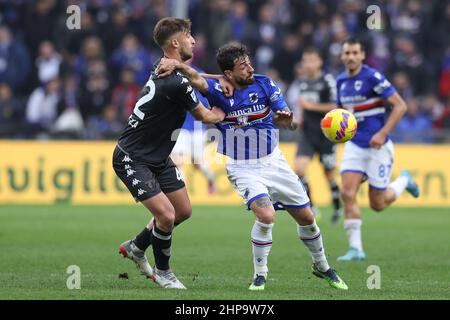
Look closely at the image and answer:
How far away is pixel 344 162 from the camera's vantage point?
40.1 ft

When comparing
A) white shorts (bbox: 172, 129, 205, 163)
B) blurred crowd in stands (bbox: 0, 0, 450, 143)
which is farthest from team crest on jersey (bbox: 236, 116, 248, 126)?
blurred crowd in stands (bbox: 0, 0, 450, 143)

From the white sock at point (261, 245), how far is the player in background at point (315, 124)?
7130 mm

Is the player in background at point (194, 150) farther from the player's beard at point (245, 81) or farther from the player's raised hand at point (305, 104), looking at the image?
the player's beard at point (245, 81)

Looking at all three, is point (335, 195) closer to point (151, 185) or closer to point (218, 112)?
point (218, 112)

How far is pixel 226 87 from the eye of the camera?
29.5ft

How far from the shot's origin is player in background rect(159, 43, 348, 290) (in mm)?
8859

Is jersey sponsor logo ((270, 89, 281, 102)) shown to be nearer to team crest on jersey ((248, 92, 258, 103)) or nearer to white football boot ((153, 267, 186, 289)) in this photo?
team crest on jersey ((248, 92, 258, 103))

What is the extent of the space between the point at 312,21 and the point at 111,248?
41.1 ft

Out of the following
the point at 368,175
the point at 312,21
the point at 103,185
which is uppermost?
the point at 312,21

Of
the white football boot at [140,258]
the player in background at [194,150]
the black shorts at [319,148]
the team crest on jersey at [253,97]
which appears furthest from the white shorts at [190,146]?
the team crest on jersey at [253,97]
